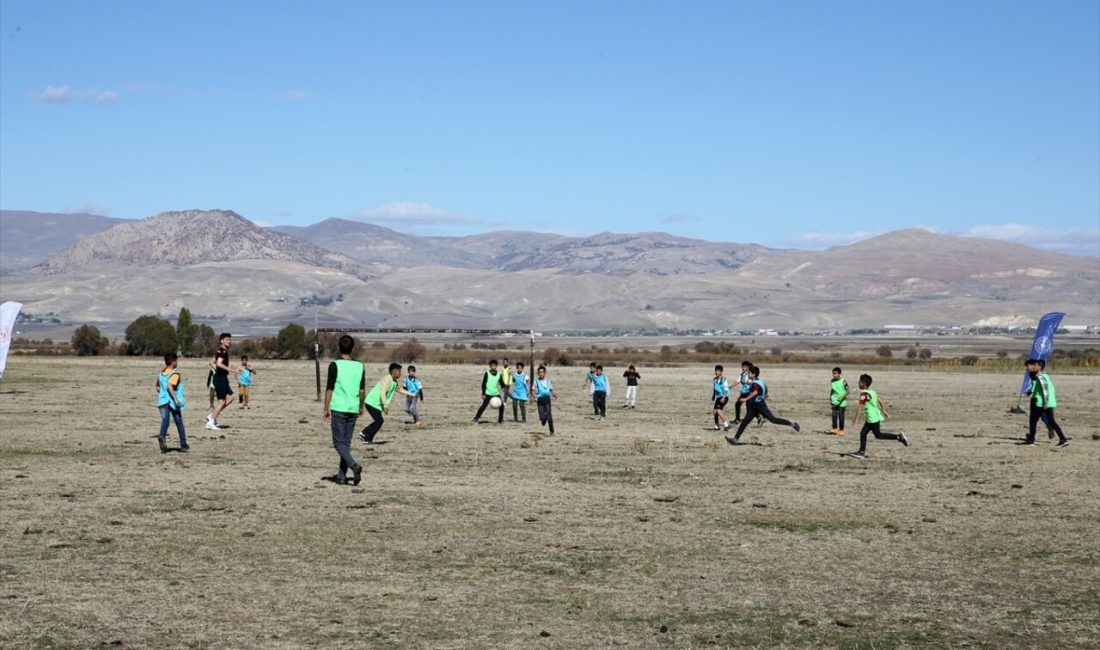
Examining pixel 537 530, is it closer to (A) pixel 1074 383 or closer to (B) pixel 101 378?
(B) pixel 101 378

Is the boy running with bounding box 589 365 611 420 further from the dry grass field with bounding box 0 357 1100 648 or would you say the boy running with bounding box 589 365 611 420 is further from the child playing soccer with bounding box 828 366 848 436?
the dry grass field with bounding box 0 357 1100 648

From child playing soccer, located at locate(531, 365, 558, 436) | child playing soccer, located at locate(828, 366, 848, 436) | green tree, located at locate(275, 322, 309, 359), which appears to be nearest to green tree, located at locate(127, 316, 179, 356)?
green tree, located at locate(275, 322, 309, 359)

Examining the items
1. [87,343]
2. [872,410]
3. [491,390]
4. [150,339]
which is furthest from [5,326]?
[87,343]

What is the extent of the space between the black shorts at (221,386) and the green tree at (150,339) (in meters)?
71.6

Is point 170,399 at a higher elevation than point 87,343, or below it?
below

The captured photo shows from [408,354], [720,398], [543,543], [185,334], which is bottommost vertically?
[543,543]

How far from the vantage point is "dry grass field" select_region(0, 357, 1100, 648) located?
1042 centimetres

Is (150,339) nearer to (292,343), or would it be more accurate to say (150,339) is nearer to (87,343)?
(87,343)

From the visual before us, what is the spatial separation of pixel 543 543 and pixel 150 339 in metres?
89.5

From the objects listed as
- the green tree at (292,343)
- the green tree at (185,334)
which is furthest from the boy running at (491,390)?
the green tree at (185,334)

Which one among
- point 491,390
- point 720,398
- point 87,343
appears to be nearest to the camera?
point 720,398

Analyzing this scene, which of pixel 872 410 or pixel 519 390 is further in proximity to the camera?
pixel 519 390

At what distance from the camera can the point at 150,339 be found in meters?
99.1

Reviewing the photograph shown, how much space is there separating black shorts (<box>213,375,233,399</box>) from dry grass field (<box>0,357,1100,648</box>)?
195 centimetres
